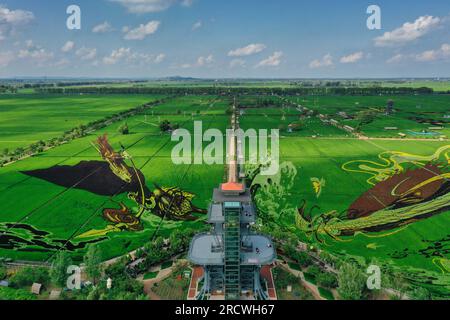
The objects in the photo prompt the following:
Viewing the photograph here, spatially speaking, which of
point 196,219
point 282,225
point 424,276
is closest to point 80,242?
point 196,219

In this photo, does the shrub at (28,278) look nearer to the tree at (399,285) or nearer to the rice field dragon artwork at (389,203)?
the rice field dragon artwork at (389,203)

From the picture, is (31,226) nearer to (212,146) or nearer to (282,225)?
(282,225)

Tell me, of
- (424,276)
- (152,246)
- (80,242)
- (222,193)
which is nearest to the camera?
(222,193)

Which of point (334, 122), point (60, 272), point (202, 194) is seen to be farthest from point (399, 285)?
point (334, 122)

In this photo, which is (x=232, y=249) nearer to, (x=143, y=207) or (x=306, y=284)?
(x=306, y=284)

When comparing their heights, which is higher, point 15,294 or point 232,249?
point 232,249

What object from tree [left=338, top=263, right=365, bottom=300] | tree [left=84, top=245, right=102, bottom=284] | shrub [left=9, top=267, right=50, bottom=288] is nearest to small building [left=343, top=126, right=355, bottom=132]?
tree [left=338, top=263, right=365, bottom=300]

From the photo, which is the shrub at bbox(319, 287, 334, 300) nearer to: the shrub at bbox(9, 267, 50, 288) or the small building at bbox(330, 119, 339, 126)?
the shrub at bbox(9, 267, 50, 288)
